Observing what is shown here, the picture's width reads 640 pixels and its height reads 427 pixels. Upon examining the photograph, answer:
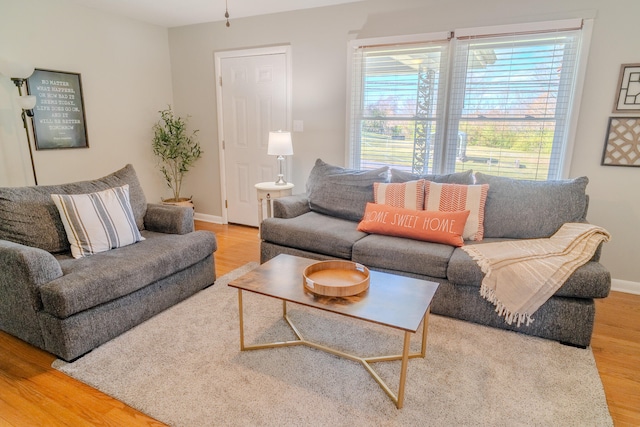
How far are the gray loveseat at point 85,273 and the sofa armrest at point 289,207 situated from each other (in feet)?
2.05

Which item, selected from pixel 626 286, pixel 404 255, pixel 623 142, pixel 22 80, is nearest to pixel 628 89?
pixel 623 142

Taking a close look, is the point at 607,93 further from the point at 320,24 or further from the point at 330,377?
the point at 330,377

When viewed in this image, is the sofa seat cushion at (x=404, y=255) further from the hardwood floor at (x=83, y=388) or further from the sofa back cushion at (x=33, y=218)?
the sofa back cushion at (x=33, y=218)

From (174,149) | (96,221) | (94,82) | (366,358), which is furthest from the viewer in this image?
(174,149)

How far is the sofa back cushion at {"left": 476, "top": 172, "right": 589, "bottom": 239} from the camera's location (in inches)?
97.0

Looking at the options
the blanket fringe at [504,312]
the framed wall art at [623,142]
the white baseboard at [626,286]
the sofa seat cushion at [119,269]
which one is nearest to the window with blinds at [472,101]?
the framed wall art at [623,142]

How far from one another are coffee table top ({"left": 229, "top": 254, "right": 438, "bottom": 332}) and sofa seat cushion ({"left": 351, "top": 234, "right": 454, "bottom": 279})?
0.42 m

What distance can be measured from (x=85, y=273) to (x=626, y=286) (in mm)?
3858

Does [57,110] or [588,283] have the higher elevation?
[57,110]

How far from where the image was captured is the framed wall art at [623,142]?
104 inches

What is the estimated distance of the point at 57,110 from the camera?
3389 mm

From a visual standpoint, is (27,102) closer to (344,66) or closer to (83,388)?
(83,388)

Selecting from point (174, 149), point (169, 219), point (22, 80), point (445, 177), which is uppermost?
point (22, 80)

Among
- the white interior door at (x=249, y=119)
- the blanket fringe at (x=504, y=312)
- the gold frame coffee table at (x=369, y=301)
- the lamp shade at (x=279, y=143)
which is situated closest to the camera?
the gold frame coffee table at (x=369, y=301)
